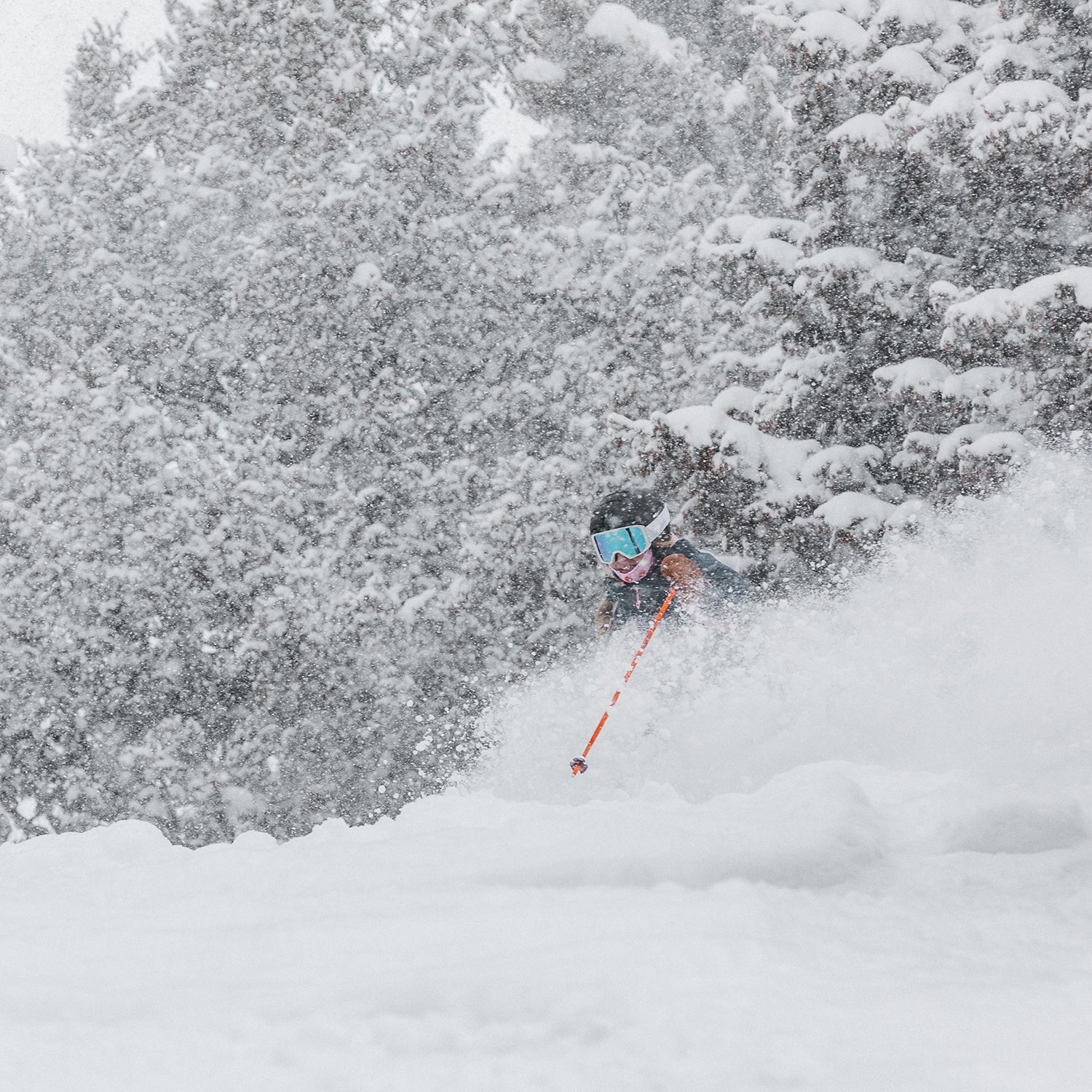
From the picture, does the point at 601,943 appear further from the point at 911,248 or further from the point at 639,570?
the point at 911,248

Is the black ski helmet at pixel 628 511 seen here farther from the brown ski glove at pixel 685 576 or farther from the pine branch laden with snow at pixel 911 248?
the pine branch laden with snow at pixel 911 248

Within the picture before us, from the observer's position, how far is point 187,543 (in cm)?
1412

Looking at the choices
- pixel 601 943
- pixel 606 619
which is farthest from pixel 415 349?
pixel 601 943

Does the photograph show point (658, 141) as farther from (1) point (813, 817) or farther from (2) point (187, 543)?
(1) point (813, 817)

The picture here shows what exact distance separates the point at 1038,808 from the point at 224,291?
14.7 m

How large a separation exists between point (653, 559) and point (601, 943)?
4654 mm

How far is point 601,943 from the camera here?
2555 mm

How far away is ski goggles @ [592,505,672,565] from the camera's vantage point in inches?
274

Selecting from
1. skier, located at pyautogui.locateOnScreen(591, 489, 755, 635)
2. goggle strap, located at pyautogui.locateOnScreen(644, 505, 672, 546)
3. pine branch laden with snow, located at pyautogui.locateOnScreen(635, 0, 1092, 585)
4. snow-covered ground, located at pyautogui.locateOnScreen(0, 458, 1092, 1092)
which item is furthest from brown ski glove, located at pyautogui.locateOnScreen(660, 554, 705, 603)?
pine branch laden with snow, located at pyautogui.locateOnScreen(635, 0, 1092, 585)

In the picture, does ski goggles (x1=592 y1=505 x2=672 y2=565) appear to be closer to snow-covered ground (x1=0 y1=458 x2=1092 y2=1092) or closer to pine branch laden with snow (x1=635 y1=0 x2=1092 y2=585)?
snow-covered ground (x1=0 y1=458 x2=1092 y2=1092)

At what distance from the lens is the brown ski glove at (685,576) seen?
6.95 meters

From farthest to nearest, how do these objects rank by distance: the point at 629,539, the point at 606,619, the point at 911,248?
the point at 911,248 < the point at 606,619 < the point at 629,539

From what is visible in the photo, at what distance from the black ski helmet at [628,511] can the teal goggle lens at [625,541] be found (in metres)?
0.03

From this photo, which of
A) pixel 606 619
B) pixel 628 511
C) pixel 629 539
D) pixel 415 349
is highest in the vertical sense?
pixel 628 511
